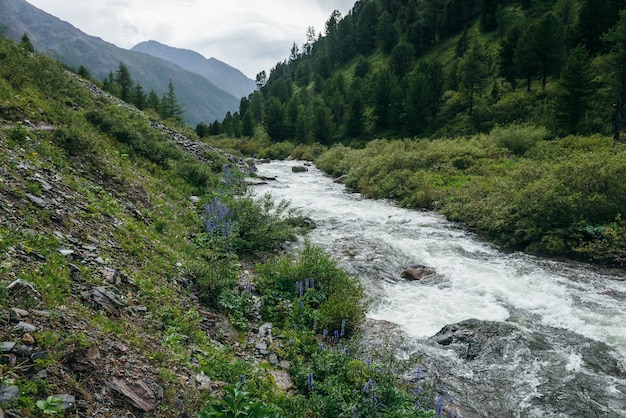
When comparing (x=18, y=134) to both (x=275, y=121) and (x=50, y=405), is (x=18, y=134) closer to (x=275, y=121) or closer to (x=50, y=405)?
(x=50, y=405)

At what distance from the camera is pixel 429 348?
8.12 meters

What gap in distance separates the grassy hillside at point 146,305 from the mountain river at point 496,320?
1273 millimetres

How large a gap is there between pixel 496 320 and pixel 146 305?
323 inches

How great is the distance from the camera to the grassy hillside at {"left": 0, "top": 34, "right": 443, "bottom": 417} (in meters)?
4.21

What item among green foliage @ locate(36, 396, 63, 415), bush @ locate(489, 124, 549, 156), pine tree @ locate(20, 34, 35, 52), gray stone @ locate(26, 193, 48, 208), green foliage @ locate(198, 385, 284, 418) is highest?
pine tree @ locate(20, 34, 35, 52)

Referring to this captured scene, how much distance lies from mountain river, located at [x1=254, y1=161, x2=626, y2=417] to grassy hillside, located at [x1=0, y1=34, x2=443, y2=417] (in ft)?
4.18

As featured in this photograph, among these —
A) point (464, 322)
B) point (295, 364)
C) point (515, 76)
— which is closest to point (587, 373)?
point (464, 322)

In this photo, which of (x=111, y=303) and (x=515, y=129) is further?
(x=515, y=129)

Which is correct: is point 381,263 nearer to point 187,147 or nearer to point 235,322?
point 235,322

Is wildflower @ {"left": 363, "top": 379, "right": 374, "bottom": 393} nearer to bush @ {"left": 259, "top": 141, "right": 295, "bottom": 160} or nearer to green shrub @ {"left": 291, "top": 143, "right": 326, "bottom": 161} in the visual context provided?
green shrub @ {"left": 291, "top": 143, "right": 326, "bottom": 161}

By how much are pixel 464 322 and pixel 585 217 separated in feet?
29.4

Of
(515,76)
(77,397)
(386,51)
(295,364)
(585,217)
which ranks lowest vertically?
(295,364)

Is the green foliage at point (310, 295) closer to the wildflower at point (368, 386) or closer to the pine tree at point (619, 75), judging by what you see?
the wildflower at point (368, 386)

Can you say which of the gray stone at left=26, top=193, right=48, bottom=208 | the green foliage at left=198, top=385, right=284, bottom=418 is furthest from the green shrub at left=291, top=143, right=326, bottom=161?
the green foliage at left=198, top=385, right=284, bottom=418
